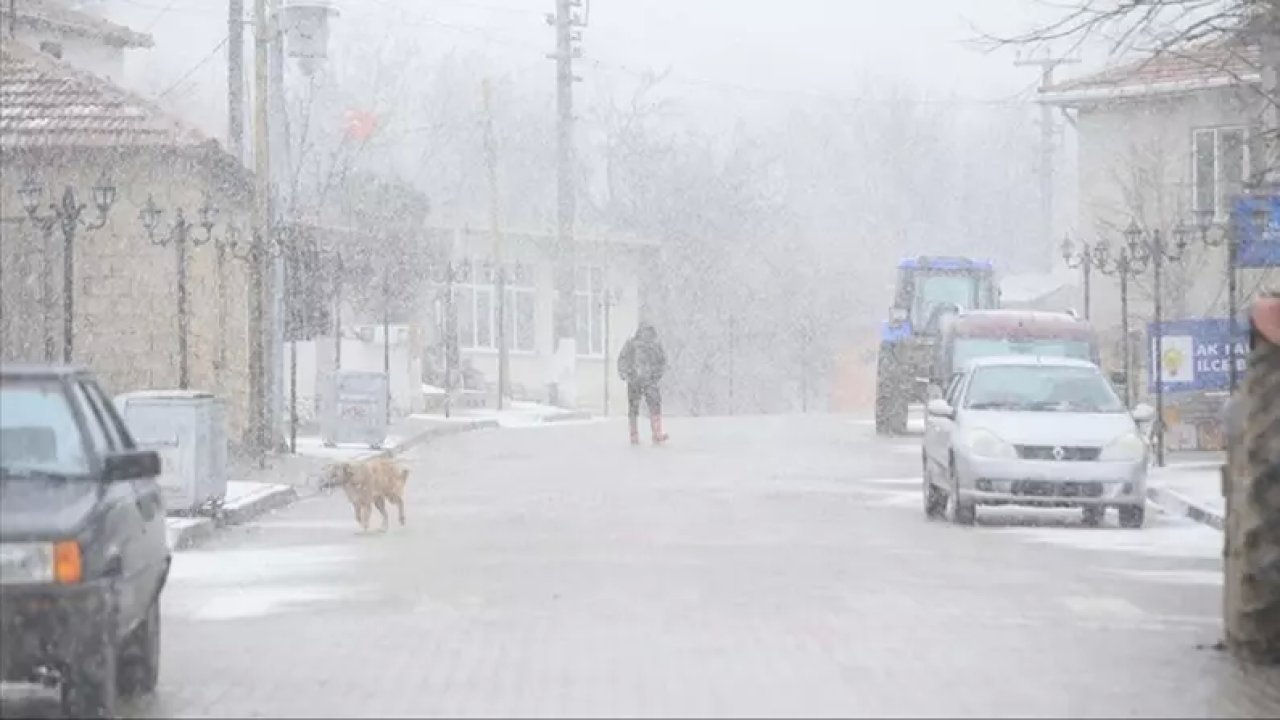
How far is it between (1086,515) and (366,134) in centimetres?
3603

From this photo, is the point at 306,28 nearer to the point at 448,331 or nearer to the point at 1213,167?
the point at 1213,167

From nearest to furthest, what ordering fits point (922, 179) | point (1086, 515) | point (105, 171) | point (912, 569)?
point (912, 569) < point (1086, 515) < point (105, 171) < point (922, 179)

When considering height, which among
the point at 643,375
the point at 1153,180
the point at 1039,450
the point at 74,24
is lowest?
the point at 1039,450

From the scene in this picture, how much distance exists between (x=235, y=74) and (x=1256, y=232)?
16.3m

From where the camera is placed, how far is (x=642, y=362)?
3775cm

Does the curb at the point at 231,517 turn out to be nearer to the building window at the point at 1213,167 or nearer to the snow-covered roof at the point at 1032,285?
the building window at the point at 1213,167

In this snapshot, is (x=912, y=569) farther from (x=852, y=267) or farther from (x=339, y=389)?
(x=852, y=267)

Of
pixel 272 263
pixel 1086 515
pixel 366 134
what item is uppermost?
pixel 366 134

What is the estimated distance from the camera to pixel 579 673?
39.0ft

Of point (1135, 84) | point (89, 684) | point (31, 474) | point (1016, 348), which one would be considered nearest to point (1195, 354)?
point (1016, 348)

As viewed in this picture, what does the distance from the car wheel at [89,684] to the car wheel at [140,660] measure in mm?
1437

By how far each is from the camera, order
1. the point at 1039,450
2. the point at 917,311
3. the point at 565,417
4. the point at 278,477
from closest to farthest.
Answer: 1. the point at 1039,450
2. the point at 278,477
3. the point at 917,311
4. the point at 565,417

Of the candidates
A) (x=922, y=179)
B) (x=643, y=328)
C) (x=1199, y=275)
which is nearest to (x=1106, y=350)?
(x=1199, y=275)

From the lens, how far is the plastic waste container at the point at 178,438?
21.8m
